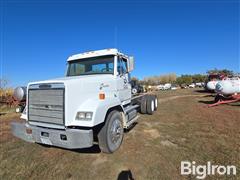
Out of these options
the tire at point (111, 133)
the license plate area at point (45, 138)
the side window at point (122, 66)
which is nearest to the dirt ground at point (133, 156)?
the tire at point (111, 133)

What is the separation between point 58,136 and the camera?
376cm

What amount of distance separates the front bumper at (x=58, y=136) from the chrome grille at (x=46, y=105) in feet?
0.76

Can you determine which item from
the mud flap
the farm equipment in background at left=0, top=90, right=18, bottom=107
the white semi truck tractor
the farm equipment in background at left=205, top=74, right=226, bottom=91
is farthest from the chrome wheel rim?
the farm equipment in background at left=205, top=74, right=226, bottom=91

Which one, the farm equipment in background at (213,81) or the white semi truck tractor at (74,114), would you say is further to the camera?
the farm equipment in background at (213,81)

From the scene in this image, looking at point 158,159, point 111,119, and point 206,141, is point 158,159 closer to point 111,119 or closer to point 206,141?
point 111,119

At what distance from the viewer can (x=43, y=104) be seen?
415 cm

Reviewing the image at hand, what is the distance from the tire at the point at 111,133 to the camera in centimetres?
425

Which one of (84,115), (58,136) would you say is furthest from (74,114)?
(58,136)

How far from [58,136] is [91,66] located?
2.86 meters

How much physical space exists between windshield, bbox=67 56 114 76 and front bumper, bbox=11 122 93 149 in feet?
8.03

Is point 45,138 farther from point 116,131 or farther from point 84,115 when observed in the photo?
point 116,131

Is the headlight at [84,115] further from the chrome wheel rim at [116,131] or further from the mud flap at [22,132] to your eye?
the mud flap at [22,132]

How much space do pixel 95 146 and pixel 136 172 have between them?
6.40 feet

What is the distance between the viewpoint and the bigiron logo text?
357 cm
